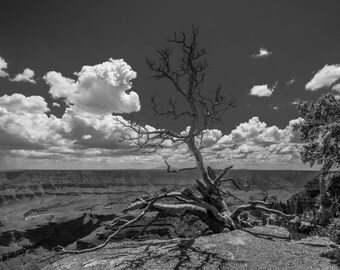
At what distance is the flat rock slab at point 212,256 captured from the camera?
13781mm

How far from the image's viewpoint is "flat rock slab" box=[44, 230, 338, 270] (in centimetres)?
1378

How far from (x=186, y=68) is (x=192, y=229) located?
893 inches

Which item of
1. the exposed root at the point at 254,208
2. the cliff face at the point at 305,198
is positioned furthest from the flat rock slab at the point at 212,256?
the cliff face at the point at 305,198

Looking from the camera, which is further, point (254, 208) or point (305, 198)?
point (305, 198)

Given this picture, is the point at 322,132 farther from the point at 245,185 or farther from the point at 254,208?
the point at 245,185

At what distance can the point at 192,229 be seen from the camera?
37312 mm

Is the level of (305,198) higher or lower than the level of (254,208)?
lower

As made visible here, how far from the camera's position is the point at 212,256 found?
1487 cm

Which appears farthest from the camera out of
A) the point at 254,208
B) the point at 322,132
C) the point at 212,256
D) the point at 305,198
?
the point at 305,198

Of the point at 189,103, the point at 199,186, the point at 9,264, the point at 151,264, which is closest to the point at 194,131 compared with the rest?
the point at 189,103

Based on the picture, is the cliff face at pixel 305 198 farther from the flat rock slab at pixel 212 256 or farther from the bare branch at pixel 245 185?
the flat rock slab at pixel 212 256

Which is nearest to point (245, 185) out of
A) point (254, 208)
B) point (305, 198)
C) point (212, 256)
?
point (254, 208)

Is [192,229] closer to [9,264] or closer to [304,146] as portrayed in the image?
[304,146]

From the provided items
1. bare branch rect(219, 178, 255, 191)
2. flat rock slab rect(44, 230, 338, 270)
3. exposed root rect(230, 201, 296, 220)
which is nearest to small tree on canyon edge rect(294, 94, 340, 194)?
flat rock slab rect(44, 230, 338, 270)
